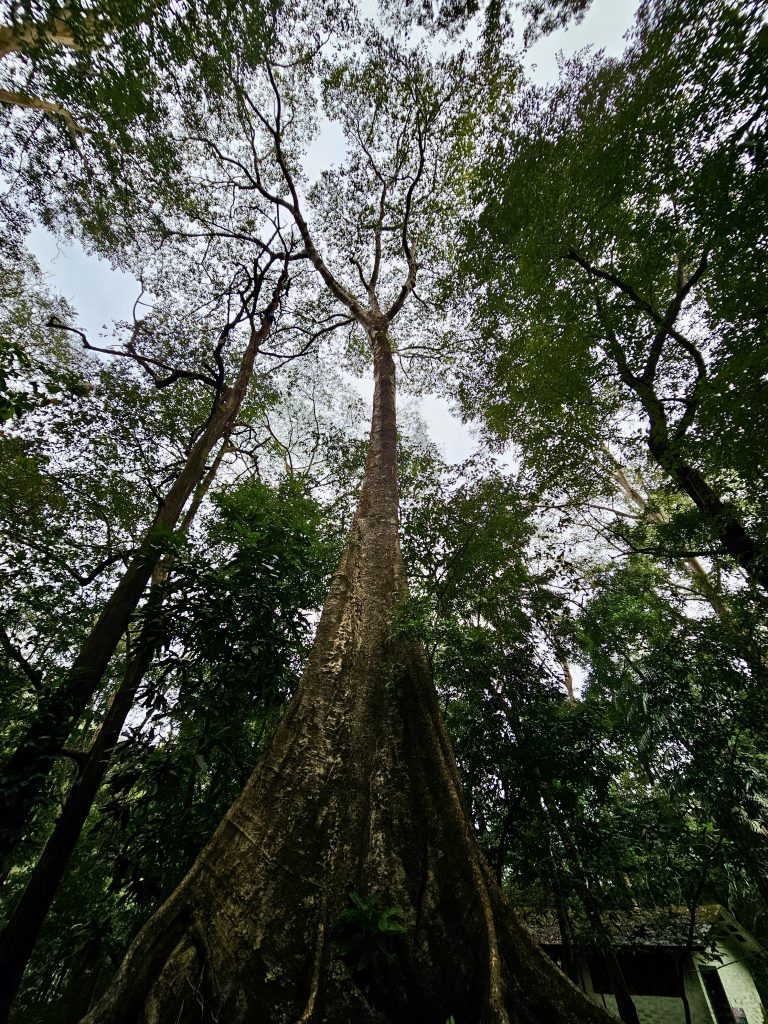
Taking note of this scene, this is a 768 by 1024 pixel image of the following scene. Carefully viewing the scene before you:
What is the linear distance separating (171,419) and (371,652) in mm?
6674

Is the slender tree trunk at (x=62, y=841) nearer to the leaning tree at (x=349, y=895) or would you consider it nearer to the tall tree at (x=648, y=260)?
the leaning tree at (x=349, y=895)

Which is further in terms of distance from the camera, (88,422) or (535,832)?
(88,422)

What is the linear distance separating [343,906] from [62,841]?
3.25m

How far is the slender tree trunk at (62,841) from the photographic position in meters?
3.13

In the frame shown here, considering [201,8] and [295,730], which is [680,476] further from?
[201,8]

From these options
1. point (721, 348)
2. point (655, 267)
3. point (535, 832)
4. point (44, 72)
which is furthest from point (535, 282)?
point (535, 832)

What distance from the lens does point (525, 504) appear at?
7023 millimetres

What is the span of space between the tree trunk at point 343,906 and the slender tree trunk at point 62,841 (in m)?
1.71

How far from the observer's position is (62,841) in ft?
11.4

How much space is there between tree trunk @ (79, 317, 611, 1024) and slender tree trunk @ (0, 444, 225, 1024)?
5.60ft

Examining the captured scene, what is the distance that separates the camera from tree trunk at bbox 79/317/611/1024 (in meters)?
1.53

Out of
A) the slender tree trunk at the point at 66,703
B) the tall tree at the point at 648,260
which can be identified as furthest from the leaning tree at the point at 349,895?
the tall tree at the point at 648,260

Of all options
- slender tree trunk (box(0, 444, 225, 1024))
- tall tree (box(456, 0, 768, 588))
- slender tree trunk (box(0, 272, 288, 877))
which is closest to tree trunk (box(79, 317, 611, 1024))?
slender tree trunk (box(0, 444, 225, 1024))

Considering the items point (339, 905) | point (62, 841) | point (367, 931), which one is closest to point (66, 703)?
point (62, 841)
